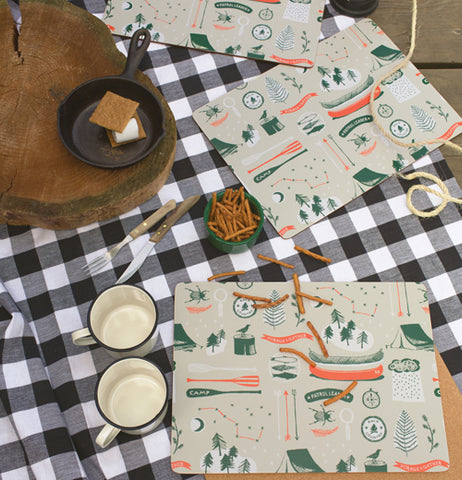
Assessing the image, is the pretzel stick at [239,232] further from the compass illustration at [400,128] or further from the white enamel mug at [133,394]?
the compass illustration at [400,128]

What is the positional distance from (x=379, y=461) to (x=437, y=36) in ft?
3.32

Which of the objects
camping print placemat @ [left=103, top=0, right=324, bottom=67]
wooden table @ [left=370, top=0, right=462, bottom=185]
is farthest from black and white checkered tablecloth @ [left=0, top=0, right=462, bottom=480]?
wooden table @ [left=370, top=0, right=462, bottom=185]

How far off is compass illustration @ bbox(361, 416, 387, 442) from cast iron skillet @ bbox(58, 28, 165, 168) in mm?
667

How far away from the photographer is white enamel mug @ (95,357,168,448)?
2.80ft

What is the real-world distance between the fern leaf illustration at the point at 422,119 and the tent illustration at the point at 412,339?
1.49 feet

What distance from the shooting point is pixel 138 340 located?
3.01ft

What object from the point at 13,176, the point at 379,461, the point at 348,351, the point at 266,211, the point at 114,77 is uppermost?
the point at 114,77

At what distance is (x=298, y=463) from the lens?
898 mm

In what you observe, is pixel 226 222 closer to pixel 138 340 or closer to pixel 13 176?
pixel 138 340

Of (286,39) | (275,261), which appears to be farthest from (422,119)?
(275,261)

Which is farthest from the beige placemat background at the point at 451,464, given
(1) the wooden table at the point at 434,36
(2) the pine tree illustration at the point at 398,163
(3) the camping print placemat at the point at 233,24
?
(3) the camping print placemat at the point at 233,24

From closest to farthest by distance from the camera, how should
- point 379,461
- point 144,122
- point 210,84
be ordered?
point 379,461 → point 144,122 → point 210,84

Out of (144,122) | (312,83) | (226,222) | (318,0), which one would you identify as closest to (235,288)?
(226,222)

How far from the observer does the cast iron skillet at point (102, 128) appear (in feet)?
3.24
